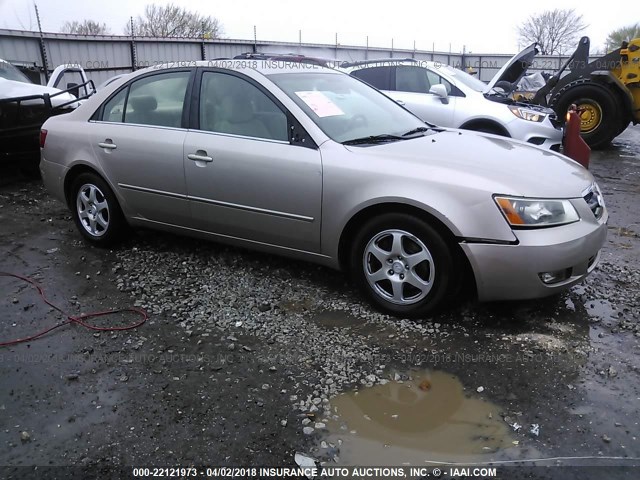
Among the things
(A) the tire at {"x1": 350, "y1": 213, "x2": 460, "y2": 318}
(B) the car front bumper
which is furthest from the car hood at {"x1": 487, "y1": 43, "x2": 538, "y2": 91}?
(A) the tire at {"x1": 350, "y1": 213, "x2": 460, "y2": 318}

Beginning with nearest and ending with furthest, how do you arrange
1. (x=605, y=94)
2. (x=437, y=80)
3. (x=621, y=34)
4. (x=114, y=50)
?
(x=437, y=80)
(x=605, y=94)
(x=114, y=50)
(x=621, y=34)

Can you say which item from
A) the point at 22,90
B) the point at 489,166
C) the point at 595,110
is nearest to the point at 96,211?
the point at 489,166

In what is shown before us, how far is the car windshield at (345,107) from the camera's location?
3.91m

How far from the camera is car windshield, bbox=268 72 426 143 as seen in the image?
391 cm

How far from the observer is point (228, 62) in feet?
14.5

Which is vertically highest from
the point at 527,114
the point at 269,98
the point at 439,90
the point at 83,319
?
the point at 269,98

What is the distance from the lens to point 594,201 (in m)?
3.59

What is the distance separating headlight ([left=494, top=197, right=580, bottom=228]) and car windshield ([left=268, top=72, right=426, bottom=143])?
109 centimetres

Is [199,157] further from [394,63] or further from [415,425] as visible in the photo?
[394,63]

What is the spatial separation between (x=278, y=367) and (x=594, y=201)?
7.50 feet

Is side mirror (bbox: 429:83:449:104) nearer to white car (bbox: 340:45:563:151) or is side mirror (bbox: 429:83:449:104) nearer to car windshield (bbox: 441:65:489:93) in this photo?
white car (bbox: 340:45:563:151)

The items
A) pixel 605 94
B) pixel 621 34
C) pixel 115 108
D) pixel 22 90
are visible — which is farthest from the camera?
pixel 621 34

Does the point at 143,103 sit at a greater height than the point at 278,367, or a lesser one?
greater

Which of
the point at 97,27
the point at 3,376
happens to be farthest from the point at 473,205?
the point at 97,27
